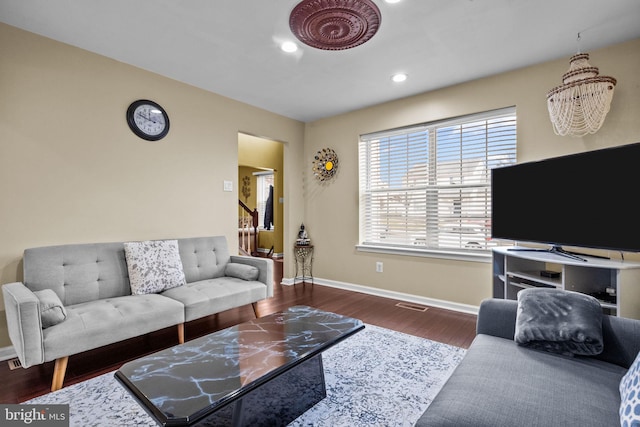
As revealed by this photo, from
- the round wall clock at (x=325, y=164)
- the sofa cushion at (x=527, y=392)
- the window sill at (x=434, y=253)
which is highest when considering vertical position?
the round wall clock at (x=325, y=164)

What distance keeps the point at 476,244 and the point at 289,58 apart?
2.76 metres

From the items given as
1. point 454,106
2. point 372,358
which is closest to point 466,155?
point 454,106

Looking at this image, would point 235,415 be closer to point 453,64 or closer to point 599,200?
point 599,200

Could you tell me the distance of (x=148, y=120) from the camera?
3104 millimetres

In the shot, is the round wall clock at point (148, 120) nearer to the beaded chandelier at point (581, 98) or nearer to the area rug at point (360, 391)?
the area rug at point (360, 391)

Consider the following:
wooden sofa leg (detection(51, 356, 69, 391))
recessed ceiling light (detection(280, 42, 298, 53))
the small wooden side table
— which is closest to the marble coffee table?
wooden sofa leg (detection(51, 356, 69, 391))

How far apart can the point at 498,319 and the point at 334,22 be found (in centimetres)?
213

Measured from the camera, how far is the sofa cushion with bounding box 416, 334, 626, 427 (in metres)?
1.03

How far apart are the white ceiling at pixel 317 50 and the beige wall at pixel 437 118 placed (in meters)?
0.16

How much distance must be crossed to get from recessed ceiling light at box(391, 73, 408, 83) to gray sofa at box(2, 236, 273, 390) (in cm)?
239

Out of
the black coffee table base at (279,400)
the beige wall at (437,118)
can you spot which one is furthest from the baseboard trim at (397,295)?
the black coffee table base at (279,400)

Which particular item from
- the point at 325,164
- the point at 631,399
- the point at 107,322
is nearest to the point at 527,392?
the point at 631,399

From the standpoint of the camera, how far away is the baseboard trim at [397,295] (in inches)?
135

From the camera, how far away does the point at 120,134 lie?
9.54ft
